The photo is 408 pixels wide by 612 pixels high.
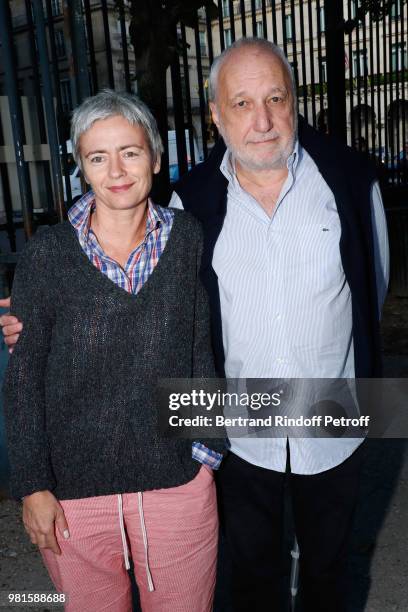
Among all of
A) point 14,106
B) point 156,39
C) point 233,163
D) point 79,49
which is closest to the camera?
point 233,163

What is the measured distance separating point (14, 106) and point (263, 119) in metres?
1.17

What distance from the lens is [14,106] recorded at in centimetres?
261

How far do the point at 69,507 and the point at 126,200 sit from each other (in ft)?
2.77

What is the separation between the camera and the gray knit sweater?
167 cm

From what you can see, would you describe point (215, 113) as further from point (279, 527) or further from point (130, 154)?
point (279, 527)

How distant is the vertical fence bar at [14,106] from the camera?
99.1 inches

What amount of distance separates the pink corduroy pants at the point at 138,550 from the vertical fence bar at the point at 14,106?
1.45m

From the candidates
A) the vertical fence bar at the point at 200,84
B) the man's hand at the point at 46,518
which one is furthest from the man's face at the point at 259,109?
the vertical fence bar at the point at 200,84

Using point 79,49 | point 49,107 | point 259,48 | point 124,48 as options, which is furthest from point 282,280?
point 124,48

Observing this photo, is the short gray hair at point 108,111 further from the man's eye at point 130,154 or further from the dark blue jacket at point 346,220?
the dark blue jacket at point 346,220

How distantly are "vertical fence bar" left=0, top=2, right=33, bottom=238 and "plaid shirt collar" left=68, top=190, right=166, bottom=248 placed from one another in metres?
0.98

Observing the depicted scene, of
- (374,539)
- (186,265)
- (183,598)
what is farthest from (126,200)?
(374,539)

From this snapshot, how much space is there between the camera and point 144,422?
5.69 feet

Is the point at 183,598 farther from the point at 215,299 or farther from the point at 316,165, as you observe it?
the point at 316,165
